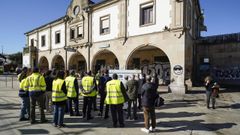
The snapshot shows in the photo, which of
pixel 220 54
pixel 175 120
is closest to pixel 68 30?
pixel 220 54

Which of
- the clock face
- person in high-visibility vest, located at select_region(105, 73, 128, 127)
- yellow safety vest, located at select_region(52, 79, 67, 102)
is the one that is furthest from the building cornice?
person in high-visibility vest, located at select_region(105, 73, 128, 127)

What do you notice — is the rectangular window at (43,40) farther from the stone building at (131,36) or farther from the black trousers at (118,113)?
the black trousers at (118,113)

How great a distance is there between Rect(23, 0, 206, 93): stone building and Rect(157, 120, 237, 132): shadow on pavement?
8.05 m

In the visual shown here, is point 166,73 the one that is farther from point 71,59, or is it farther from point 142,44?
point 71,59

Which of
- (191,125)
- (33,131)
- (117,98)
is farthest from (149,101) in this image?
(33,131)

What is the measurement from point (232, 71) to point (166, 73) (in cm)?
628

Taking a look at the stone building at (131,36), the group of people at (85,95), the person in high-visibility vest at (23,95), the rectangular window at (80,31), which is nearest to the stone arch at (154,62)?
the stone building at (131,36)

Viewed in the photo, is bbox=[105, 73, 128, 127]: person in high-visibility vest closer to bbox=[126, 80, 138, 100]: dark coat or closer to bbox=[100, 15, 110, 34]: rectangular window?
bbox=[126, 80, 138, 100]: dark coat

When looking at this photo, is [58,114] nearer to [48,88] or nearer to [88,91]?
[88,91]

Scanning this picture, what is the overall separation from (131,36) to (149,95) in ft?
42.9

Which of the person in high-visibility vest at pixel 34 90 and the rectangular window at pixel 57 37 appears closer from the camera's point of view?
the person in high-visibility vest at pixel 34 90

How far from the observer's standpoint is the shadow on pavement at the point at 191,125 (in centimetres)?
Result: 745

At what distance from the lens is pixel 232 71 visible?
71.5 ft

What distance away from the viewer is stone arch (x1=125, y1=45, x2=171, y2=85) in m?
21.2
